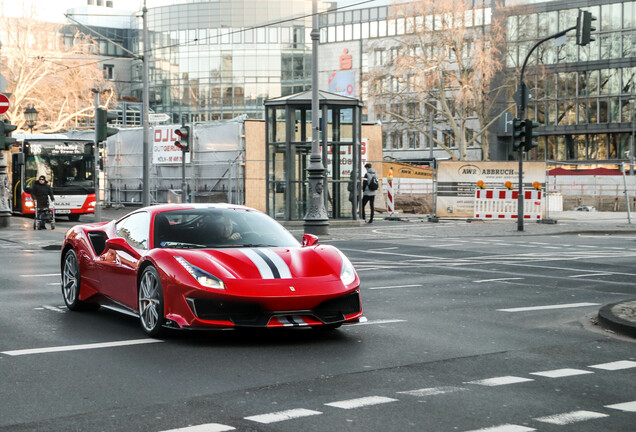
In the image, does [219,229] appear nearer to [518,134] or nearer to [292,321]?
[292,321]

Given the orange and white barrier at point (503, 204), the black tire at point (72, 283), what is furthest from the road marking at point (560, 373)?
the orange and white barrier at point (503, 204)

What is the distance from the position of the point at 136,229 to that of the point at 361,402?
4.36m

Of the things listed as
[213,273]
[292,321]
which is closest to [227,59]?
[213,273]

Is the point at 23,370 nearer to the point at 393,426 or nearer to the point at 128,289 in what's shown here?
the point at 128,289

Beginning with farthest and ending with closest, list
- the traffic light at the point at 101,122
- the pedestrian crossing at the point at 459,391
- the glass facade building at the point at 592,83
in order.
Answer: the glass facade building at the point at 592,83 < the traffic light at the point at 101,122 < the pedestrian crossing at the point at 459,391

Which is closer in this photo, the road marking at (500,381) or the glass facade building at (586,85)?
the road marking at (500,381)

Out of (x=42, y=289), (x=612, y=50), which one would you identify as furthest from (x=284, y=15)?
(x=42, y=289)

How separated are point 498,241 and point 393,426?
64.1 feet

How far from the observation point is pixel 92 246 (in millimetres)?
10609

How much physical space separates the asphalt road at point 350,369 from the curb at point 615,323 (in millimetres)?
134

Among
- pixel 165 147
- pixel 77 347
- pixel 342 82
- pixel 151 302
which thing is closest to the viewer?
pixel 77 347

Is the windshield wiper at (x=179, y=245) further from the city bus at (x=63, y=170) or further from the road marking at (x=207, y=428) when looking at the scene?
the city bus at (x=63, y=170)

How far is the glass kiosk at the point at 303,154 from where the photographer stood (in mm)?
30250

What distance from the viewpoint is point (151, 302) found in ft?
29.5
